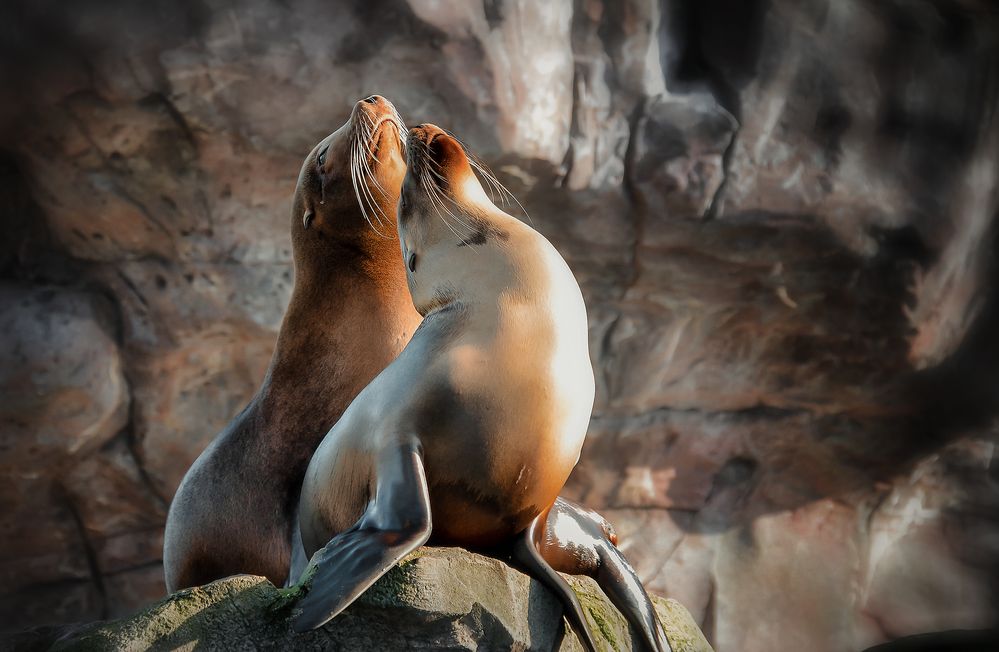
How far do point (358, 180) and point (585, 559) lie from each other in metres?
1.11

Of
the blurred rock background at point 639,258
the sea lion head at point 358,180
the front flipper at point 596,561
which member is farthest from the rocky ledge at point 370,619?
the blurred rock background at point 639,258

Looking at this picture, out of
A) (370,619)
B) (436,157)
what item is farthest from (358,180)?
(370,619)

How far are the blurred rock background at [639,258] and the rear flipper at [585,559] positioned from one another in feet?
10.9

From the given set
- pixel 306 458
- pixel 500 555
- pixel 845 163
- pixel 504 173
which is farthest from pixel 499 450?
pixel 845 163

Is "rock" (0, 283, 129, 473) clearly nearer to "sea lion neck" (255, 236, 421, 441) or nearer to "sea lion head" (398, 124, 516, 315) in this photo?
"sea lion neck" (255, 236, 421, 441)

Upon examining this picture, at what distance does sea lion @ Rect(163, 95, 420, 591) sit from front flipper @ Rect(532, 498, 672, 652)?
0.67m

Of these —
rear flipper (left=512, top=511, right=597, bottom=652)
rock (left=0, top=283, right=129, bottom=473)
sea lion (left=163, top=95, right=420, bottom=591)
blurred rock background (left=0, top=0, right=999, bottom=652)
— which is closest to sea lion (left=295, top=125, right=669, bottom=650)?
rear flipper (left=512, top=511, right=597, bottom=652)

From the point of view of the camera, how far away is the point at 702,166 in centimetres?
580

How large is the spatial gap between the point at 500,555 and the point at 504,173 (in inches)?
143

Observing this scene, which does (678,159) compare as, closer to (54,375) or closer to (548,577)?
(54,375)

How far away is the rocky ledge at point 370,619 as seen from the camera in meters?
1.79

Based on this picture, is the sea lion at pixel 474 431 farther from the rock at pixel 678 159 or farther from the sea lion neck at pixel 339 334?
the rock at pixel 678 159

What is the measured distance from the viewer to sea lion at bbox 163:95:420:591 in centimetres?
271

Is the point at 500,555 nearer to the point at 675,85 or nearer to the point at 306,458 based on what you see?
the point at 306,458
